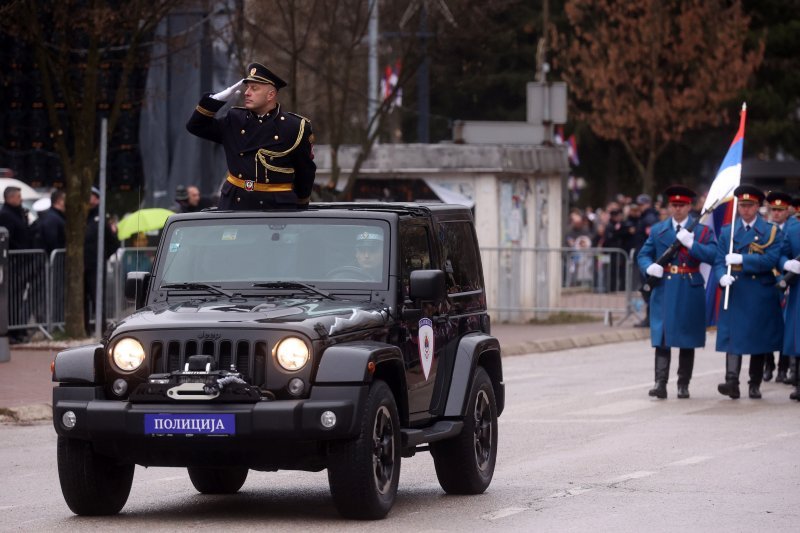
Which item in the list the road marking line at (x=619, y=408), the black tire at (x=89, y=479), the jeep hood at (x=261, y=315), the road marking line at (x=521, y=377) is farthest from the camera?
the road marking line at (x=521, y=377)

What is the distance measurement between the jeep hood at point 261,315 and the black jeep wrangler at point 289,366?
0.04ft

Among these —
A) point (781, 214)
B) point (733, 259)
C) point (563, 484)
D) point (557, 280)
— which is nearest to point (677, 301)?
point (733, 259)

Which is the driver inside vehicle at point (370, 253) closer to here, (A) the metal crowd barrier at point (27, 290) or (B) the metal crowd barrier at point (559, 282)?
(A) the metal crowd barrier at point (27, 290)

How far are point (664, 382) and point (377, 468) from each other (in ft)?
28.2

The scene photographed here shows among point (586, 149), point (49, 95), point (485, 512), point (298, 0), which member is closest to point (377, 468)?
point (485, 512)

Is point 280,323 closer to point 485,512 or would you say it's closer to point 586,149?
point 485,512

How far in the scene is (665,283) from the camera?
18.1m

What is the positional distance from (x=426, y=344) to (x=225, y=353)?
1585 millimetres

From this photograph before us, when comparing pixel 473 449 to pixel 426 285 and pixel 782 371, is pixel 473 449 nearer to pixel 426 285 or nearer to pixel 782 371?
pixel 426 285

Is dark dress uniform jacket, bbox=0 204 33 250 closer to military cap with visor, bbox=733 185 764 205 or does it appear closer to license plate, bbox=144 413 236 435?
military cap with visor, bbox=733 185 764 205

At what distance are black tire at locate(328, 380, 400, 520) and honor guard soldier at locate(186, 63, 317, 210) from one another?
1896 mm

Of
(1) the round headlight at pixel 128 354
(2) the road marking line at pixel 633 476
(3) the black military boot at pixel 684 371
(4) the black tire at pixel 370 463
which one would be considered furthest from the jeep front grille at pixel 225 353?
(3) the black military boot at pixel 684 371

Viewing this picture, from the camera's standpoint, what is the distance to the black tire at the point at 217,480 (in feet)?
36.6

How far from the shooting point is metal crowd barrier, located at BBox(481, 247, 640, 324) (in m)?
28.8
